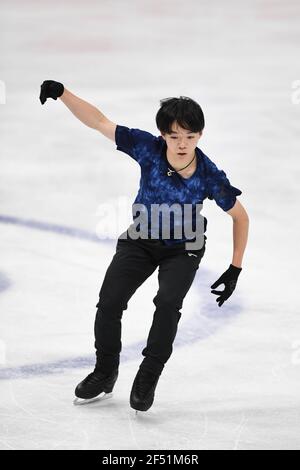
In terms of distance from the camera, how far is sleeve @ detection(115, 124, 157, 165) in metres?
4.17

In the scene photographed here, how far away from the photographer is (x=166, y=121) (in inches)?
158

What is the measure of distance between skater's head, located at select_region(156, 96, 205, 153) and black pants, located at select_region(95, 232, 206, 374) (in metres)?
0.42

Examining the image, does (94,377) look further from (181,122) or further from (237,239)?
(181,122)

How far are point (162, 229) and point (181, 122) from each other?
1.45ft

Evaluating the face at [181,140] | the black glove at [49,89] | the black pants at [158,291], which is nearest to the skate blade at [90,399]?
the black pants at [158,291]

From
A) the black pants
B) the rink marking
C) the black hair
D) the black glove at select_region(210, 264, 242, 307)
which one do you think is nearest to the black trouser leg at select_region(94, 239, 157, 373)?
the black pants

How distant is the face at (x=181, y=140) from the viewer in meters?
4.01

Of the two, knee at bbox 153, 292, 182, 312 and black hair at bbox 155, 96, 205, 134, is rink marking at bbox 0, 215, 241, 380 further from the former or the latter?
black hair at bbox 155, 96, 205, 134

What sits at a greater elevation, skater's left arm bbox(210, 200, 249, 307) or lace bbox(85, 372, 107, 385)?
skater's left arm bbox(210, 200, 249, 307)

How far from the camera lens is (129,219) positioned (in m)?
6.57

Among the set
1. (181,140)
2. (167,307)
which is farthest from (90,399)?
(181,140)

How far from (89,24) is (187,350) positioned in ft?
20.3
